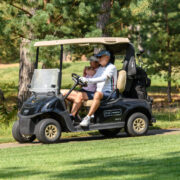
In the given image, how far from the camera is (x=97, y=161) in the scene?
690cm

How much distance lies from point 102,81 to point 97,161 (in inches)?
134

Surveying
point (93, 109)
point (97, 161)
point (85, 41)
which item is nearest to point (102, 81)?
point (93, 109)

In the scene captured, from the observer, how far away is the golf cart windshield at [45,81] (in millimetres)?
10102

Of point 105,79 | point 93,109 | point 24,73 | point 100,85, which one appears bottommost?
point 93,109

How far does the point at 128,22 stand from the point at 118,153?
862cm

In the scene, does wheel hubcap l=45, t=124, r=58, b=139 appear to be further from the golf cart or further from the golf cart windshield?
the golf cart windshield

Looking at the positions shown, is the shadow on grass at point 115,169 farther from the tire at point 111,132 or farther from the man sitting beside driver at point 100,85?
the tire at point 111,132

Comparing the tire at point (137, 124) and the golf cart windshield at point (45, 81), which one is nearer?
the golf cart windshield at point (45, 81)

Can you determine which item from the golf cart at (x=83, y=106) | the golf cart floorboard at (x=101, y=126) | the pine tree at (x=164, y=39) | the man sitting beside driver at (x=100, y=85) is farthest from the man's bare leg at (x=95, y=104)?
the pine tree at (x=164, y=39)

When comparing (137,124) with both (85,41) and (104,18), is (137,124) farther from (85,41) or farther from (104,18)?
(104,18)

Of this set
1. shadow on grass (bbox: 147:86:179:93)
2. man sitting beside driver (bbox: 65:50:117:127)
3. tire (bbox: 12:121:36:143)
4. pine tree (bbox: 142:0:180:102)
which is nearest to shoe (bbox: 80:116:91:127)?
man sitting beside driver (bbox: 65:50:117:127)

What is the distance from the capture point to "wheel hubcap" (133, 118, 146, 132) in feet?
34.6

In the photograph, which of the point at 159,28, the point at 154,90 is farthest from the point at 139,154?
the point at 154,90

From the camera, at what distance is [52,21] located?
47.9 ft
